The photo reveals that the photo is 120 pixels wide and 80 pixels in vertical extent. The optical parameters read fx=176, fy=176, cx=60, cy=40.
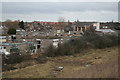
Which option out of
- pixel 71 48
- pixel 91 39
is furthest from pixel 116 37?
pixel 71 48

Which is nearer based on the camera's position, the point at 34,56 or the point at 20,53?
the point at 20,53

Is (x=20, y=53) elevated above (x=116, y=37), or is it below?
below

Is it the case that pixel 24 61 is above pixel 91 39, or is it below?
below

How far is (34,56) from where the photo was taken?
397 inches

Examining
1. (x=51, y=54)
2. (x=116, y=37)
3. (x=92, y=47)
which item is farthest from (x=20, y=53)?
(x=116, y=37)

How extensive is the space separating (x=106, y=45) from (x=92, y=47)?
100cm

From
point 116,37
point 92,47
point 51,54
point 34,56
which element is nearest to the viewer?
point 34,56

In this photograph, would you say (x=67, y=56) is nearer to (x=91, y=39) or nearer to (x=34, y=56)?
(x=34, y=56)

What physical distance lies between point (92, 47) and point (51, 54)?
3515 millimetres

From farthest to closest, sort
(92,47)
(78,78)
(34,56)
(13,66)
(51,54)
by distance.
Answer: (92,47), (51,54), (34,56), (13,66), (78,78)

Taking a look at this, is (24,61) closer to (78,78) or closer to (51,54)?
(51,54)

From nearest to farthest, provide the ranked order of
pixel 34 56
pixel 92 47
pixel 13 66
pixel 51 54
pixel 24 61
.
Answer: pixel 13 66
pixel 24 61
pixel 34 56
pixel 51 54
pixel 92 47

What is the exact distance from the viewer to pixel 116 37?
470 inches

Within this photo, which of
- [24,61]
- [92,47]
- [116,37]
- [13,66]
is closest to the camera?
[13,66]
